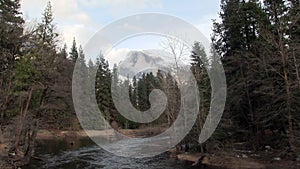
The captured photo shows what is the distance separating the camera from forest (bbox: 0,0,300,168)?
14711mm

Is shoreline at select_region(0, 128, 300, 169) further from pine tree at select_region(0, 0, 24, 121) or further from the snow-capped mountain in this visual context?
the snow-capped mountain

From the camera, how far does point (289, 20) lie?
1492cm

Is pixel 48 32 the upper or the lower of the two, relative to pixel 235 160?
upper

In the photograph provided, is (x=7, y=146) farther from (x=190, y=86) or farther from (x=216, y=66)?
(x=216, y=66)

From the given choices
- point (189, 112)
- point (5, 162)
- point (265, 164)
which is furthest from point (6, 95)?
point (265, 164)

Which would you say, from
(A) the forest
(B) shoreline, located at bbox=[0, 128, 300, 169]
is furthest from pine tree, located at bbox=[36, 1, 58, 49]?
(B) shoreline, located at bbox=[0, 128, 300, 169]

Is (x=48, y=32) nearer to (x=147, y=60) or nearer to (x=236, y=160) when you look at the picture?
(x=147, y=60)

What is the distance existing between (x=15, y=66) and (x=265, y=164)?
1478cm

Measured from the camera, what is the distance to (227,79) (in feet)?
71.8

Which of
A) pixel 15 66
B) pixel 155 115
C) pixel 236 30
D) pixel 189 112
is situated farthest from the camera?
pixel 155 115

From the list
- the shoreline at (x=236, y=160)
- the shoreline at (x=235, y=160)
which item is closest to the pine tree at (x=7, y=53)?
the shoreline at (x=235, y=160)

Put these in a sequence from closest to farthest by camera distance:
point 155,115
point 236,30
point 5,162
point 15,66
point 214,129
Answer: point 5,162
point 15,66
point 214,129
point 236,30
point 155,115

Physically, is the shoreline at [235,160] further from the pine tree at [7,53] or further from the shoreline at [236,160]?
the pine tree at [7,53]

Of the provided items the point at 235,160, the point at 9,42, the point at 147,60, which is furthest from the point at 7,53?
the point at 235,160
